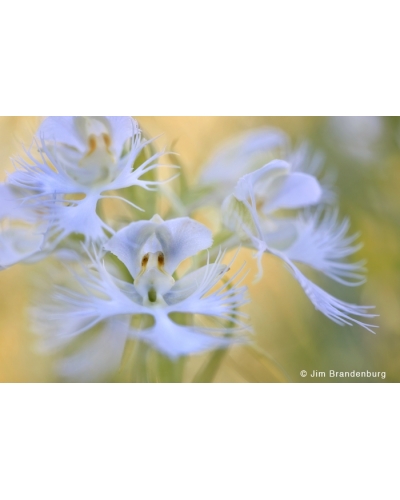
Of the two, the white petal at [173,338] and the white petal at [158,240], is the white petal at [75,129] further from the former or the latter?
the white petal at [173,338]

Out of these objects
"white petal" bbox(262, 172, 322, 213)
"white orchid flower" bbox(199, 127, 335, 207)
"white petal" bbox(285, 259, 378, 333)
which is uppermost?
"white orchid flower" bbox(199, 127, 335, 207)

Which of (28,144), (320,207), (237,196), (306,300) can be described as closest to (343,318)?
(306,300)

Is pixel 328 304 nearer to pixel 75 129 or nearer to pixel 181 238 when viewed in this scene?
pixel 181 238

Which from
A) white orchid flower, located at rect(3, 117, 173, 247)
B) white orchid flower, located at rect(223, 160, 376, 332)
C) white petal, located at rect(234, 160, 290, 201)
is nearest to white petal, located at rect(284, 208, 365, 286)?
white orchid flower, located at rect(223, 160, 376, 332)

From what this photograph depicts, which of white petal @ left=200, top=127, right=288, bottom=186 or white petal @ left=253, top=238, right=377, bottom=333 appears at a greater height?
white petal @ left=200, top=127, right=288, bottom=186

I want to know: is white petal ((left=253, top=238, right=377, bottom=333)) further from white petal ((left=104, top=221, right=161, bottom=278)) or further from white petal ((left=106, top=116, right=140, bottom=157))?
white petal ((left=106, top=116, right=140, bottom=157))

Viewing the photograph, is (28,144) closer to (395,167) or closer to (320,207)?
(320,207)

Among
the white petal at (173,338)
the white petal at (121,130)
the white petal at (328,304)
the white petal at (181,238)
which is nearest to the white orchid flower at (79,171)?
the white petal at (121,130)

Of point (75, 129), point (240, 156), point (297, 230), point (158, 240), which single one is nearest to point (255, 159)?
point (240, 156)
